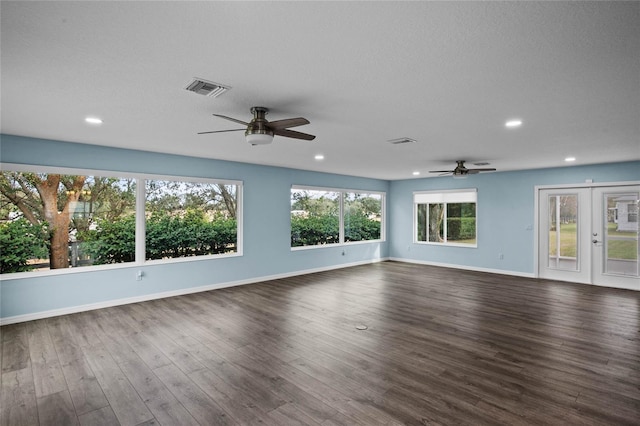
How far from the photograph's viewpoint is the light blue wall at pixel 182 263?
4.55 m

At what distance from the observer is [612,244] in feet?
21.8

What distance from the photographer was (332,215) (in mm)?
8820

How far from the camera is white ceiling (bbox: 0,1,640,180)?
1.72m

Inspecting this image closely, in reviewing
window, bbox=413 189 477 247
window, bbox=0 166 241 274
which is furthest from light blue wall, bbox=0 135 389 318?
window, bbox=413 189 477 247

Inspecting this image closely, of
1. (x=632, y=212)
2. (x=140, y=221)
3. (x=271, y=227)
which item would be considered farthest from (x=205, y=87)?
(x=632, y=212)

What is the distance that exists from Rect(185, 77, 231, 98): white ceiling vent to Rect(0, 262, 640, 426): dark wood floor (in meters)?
2.57

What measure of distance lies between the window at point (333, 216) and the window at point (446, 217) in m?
1.24

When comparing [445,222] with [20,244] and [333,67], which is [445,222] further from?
[20,244]

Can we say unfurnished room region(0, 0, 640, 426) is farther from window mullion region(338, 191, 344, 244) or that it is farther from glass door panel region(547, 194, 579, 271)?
window mullion region(338, 191, 344, 244)

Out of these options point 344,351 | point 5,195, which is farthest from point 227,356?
point 5,195

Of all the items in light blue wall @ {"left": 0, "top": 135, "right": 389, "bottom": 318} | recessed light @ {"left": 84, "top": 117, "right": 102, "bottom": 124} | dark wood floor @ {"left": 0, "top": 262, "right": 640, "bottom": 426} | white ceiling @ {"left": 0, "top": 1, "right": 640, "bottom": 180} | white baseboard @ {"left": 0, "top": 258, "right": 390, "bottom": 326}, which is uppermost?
recessed light @ {"left": 84, "top": 117, "right": 102, "bottom": 124}

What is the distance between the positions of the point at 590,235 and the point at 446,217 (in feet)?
10.4

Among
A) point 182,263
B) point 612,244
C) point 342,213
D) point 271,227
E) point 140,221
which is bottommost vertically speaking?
point 182,263

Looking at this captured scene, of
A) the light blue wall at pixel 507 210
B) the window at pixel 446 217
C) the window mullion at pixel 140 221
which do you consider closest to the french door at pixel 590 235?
the light blue wall at pixel 507 210
